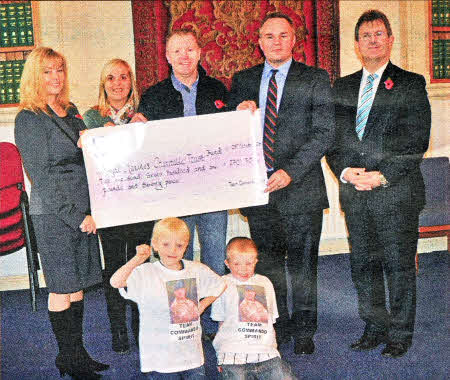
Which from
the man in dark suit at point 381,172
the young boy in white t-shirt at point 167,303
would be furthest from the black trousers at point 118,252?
the man in dark suit at point 381,172

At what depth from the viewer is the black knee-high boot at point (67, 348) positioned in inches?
88.4

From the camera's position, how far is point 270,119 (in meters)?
→ 2.41

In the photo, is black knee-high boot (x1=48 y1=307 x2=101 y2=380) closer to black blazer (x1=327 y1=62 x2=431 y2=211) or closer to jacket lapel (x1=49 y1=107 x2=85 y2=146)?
jacket lapel (x1=49 y1=107 x2=85 y2=146)

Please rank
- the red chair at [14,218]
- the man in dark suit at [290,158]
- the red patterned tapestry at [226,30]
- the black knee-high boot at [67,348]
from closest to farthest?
the black knee-high boot at [67,348]
the man in dark suit at [290,158]
the red chair at [14,218]
the red patterned tapestry at [226,30]

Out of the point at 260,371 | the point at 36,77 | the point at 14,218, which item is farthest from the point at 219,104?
the point at 14,218

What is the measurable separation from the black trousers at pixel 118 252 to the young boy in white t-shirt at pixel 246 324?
59 cm

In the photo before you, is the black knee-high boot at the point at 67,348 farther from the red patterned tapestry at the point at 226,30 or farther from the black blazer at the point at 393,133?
the red patterned tapestry at the point at 226,30

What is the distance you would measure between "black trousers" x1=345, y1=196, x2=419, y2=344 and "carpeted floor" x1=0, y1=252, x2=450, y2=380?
0.13 metres

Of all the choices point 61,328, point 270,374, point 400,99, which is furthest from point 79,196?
point 400,99

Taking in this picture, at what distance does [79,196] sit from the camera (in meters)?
2.22

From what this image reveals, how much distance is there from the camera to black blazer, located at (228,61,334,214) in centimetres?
236

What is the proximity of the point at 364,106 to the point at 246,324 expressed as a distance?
3.30 ft

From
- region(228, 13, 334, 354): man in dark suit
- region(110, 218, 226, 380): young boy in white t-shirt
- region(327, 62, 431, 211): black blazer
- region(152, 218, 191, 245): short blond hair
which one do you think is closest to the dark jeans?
region(110, 218, 226, 380): young boy in white t-shirt

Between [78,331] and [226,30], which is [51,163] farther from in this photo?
[226,30]
